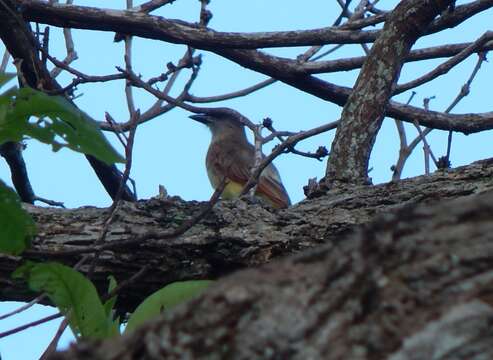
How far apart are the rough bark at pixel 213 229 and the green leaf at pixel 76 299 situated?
1.16 meters

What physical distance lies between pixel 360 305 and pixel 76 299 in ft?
4.43

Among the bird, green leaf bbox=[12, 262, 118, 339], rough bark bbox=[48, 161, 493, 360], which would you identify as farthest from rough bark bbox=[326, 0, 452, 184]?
rough bark bbox=[48, 161, 493, 360]

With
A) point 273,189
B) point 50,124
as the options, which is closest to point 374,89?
point 50,124

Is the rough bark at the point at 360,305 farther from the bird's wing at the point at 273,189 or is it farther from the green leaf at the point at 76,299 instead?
the bird's wing at the point at 273,189

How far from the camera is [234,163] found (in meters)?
10.8

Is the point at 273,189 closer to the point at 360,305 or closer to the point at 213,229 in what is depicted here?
the point at 213,229

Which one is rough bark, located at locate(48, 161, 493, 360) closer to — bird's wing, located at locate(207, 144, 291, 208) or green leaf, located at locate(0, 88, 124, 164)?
green leaf, located at locate(0, 88, 124, 164)

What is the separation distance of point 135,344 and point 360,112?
3.61 metres

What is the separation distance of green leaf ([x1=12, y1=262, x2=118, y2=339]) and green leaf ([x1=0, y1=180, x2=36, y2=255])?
0.43 feet

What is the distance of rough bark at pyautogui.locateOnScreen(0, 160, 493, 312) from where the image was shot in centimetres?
411

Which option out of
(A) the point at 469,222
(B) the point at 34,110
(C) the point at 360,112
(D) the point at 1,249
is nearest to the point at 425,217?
(A) the point at 469,222

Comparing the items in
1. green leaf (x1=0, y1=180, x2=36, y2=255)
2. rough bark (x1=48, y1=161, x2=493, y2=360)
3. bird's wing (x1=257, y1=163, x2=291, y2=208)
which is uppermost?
bird's wing (x1=257, y1=163, x2=291, y2=208)

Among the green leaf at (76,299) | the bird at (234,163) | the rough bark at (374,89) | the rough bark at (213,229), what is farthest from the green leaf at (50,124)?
the bird at (234,163)

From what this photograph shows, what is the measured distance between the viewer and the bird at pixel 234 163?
30.7ft
